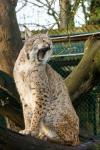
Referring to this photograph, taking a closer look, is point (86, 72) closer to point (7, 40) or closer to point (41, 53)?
point (7, 40)

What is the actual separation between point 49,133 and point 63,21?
14.2ft

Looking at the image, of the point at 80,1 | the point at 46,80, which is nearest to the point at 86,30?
the point at 80,1

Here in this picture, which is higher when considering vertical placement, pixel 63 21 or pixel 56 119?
pixel 63 21

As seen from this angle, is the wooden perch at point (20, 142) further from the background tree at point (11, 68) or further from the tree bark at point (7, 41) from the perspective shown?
the tree bark at point (7, 41)

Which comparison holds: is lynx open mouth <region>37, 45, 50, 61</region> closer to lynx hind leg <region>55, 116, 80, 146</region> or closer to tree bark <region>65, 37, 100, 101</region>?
lynx hind leg <region>55, 116, 80, 146</region>

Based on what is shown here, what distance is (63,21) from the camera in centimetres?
906

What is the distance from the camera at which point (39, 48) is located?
5062 millimetres

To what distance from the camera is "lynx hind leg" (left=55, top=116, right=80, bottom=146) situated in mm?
5047

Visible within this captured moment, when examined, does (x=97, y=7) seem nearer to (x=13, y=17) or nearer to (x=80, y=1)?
(x=80, y=1)

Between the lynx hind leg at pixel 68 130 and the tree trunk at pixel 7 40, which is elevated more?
the tree trunk at pixel 7 40

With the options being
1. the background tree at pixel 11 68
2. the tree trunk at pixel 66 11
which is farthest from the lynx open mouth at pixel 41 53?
the tree trunk at pixel 66 11

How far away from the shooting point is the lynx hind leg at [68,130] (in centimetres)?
505

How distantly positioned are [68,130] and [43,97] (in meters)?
0.40

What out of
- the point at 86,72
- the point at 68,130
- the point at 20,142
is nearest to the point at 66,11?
the point at 86,72
